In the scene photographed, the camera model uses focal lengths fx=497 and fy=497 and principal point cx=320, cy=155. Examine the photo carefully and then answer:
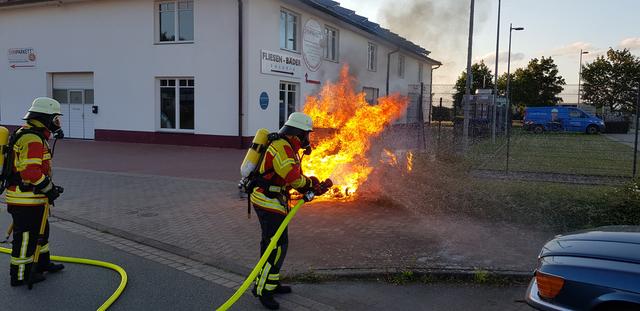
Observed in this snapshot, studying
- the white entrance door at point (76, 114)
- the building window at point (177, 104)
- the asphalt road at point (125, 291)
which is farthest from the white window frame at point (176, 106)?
the asphalt road at point (125, 291)

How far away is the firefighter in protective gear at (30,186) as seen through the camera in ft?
14.9

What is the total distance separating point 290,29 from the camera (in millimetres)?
19953

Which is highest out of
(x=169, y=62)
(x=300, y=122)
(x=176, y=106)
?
(x=169, y=62)

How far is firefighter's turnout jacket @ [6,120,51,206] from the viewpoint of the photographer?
450 cm

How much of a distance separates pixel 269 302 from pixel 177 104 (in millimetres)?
15341

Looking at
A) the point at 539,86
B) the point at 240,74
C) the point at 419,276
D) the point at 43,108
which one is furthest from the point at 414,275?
the point at 539,86

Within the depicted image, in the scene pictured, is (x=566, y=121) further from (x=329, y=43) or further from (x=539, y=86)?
(x=539, y=86)

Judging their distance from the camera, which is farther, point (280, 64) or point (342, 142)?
point (280, 64)

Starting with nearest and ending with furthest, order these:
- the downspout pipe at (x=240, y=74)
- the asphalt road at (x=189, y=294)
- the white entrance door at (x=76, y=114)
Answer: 1. the asphalt road at (x=189, y=294)
2. the downspout pipe at (x=240, y=74)
3. the white entrance door at (x=76, y=114)

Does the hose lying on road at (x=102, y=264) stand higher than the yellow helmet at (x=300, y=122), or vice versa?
the yellow helmet at (x=300, y=122)

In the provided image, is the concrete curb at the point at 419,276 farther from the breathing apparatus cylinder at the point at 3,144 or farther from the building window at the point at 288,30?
the building window at the point at 288,30

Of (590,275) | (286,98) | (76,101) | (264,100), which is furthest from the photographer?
(76,101)

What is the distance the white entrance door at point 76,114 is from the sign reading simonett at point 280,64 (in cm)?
827

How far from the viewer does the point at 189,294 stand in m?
4.61
